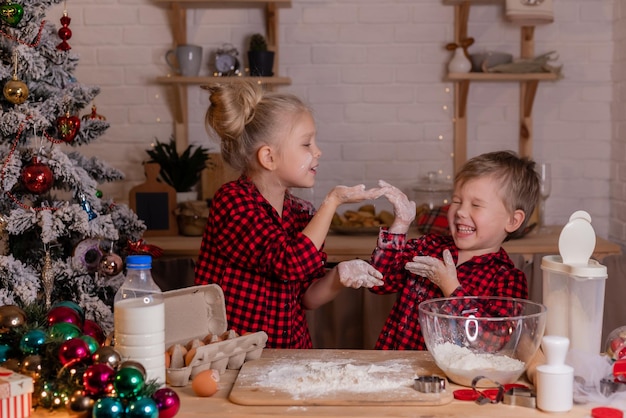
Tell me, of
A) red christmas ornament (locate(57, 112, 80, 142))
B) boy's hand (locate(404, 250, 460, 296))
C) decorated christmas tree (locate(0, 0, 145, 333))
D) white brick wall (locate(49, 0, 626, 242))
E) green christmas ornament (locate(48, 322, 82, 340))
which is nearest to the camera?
green christmas ornament (locate(48, 322, 82, 340))

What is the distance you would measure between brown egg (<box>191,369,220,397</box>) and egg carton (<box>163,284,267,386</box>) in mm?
60

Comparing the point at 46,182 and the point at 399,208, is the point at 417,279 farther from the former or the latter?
the point at 46,182

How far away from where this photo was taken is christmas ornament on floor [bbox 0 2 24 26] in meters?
2.50

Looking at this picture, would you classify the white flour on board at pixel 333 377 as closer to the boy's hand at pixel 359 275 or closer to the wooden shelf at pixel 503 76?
the boy's hand at pixel 359 275

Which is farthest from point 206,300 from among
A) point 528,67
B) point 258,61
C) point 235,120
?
point 528,67

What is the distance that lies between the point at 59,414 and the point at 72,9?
3.07m

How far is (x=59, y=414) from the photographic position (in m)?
1.53

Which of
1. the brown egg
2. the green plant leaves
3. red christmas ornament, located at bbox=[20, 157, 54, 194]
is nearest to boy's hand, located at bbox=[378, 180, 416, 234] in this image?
the brown egg

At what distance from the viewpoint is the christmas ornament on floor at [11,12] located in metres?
2.50

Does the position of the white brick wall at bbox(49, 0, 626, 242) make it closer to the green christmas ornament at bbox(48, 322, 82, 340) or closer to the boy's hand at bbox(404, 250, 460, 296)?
the boy's hand at bbox(404, 250, 460, 296)

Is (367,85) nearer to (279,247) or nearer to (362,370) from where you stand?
(279,247)

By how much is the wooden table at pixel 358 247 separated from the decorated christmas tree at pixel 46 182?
0.67 m

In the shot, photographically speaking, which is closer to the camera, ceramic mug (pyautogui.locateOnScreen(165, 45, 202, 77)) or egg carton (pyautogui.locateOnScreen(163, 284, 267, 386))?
egg carton (pyautogui.locateOnScreen(163, 284, 267, 386))

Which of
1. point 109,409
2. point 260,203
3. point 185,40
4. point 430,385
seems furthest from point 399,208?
point 185,40
